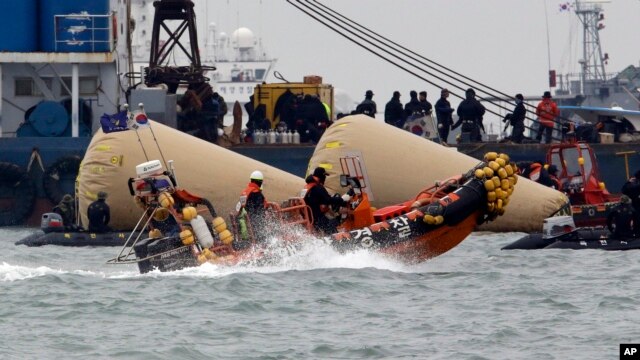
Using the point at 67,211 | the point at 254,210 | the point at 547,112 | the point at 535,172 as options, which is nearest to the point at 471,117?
the point at 547,112

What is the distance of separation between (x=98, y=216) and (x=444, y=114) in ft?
40.5

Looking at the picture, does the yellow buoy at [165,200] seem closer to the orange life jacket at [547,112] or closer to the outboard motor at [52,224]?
the outboard motor at [52,224]

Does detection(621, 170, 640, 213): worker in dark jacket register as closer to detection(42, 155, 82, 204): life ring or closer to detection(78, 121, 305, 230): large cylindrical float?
detection(78, 121, 305, 230): large cylindrical float

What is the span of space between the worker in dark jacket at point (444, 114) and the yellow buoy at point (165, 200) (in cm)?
1757

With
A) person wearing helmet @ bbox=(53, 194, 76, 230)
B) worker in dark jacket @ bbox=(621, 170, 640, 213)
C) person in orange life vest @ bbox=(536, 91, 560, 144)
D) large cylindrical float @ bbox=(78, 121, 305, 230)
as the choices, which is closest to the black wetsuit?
large cylindrical float @ bbox=(78, 121, 305, 230)

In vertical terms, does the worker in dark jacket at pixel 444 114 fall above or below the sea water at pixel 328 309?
above

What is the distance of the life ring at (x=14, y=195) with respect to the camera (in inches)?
1547

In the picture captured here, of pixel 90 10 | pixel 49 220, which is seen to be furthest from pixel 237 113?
pixel 49 220

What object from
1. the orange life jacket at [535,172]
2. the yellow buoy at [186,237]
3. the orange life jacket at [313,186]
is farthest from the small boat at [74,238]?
the orange life jacket at [535,172]

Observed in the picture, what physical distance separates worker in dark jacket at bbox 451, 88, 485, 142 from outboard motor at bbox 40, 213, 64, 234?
12.4 metres

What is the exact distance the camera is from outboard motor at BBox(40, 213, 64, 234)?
3225 cm

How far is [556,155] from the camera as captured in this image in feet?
117

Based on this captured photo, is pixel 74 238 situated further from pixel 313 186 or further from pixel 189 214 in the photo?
pixel 313 186

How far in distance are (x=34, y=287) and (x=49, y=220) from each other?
9.47 m
